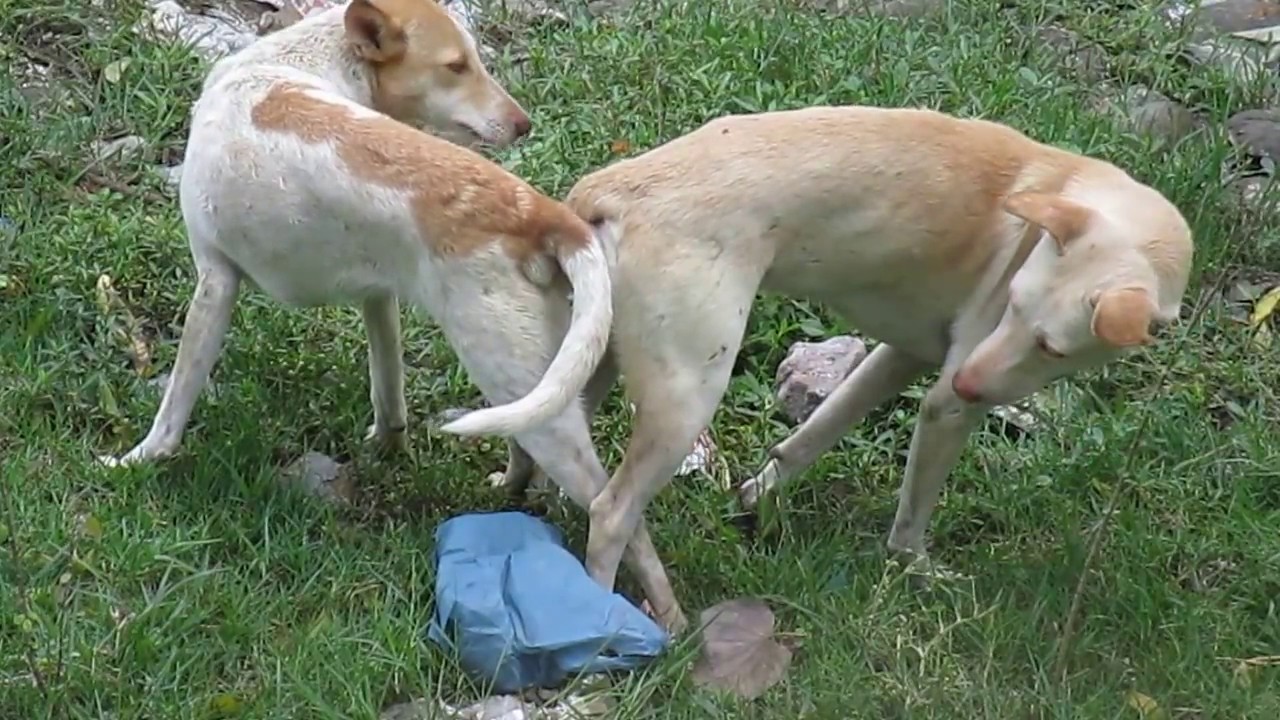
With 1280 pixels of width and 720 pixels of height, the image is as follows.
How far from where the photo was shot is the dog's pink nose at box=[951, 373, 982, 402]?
12.7 ft

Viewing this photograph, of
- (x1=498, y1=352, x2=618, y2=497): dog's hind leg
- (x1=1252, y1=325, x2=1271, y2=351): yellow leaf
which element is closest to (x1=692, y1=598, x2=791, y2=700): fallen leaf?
(x1=498, y1=352, x2=618, y2=497): dog's hind leg

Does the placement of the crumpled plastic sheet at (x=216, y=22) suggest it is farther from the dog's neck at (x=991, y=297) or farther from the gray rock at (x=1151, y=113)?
the dog's neck at (x=991, y=297)

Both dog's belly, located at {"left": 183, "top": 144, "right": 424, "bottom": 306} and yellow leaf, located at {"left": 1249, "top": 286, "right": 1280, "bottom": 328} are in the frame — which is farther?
yellow leaf, located at {"left": 1249, "top": 286, "right": 1280, "bottom": 328}

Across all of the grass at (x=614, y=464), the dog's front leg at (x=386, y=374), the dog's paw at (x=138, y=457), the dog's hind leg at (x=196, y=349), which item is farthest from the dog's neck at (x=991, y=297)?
the dog's paw at (x=138, y=457)

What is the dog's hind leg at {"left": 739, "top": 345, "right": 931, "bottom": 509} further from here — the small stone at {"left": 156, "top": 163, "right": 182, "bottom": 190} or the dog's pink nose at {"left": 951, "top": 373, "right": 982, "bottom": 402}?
the small stone at {"left": 156, "top": 163, "right": 182, "bottom": 190}

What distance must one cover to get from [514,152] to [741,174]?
6.11ft

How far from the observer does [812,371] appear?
4.86 metres

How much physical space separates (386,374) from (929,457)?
138cm

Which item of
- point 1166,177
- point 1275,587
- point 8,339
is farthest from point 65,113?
point 1275,587

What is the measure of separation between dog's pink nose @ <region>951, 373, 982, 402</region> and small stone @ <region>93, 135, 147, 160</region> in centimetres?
295

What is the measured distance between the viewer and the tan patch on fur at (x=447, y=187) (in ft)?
12.3

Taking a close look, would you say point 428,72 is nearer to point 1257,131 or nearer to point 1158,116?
point 1158,116

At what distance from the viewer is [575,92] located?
593cm

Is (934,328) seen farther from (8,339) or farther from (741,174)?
(8,339)
